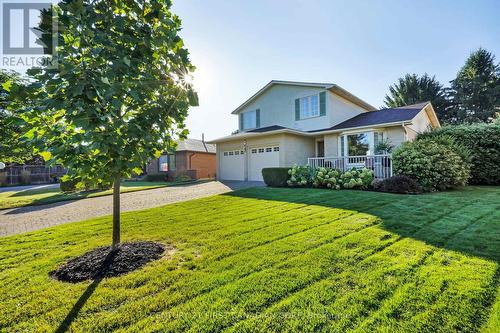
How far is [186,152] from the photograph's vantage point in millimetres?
23453

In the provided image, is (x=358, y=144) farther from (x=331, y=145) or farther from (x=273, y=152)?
(x=273, y=152)

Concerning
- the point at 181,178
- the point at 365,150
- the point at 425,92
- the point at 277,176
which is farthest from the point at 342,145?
the point at 425,92

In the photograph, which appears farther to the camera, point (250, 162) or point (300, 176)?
point (250, 162)

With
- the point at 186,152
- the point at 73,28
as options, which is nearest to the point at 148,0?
the point at 73,28

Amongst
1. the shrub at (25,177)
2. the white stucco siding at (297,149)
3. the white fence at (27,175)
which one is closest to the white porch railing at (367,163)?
the white stucco siding at (297,149)

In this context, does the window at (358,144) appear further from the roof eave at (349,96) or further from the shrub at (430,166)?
the roof eave at (349,96)

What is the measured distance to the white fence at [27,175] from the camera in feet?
85.6

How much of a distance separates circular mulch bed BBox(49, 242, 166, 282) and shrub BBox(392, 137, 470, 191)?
9.70 meters

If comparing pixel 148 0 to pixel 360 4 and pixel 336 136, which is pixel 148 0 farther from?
pixel 336 136

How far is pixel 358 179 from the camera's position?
10.2m

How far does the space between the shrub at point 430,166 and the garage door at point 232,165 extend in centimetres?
946

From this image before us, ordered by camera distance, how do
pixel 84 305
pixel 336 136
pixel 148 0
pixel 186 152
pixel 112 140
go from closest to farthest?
pixel 84 305
pixel 112 140
pixel 148 0
pixel 336 136
pixel 186 152

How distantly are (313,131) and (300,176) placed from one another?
4.80m

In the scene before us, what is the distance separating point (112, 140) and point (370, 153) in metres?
12.8
